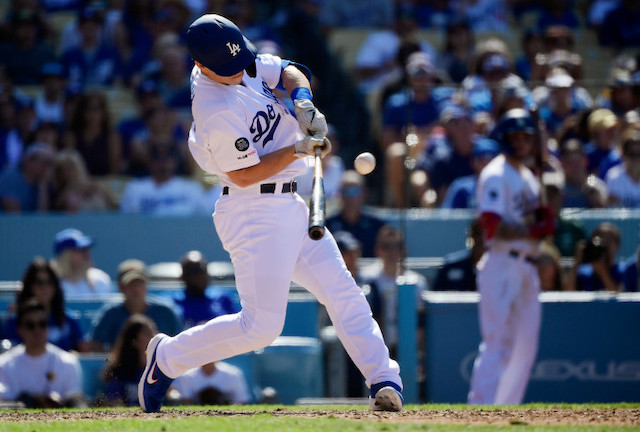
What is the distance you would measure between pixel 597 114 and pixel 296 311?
370 cm

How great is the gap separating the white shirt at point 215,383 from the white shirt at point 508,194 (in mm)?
2127

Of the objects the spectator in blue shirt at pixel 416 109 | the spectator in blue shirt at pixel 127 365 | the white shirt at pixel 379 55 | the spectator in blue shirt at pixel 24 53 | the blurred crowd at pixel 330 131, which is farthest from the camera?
the white shirt at pixel 379 55

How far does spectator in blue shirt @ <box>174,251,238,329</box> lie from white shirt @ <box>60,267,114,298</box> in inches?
36.6

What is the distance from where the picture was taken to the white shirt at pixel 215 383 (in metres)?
7.24

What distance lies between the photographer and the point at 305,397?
24.7ft

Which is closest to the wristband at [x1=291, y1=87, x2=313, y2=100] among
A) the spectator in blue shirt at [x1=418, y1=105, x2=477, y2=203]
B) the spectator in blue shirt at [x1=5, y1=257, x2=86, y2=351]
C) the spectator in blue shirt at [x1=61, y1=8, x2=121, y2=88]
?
the spectator in blue shirt at [x1=5, y1=257, x2=86, y2=351]

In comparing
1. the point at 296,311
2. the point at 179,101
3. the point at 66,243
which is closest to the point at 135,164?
the point at 179,101

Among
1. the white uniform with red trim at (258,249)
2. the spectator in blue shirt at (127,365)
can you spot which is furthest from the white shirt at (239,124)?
the spectator in blue shirt at (127,365)

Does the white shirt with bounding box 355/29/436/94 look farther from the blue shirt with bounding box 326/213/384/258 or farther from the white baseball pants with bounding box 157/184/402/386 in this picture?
the white baseball pants with bounding box 157/184/402/386

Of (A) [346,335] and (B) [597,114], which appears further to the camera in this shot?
(B) [597,114]

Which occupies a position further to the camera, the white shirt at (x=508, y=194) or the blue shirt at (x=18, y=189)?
the blue shirt at (x=18, y=189)

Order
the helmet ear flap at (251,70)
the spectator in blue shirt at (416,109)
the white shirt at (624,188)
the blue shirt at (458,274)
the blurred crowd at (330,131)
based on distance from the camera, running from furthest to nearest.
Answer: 1. the spectator in blue shirt at (416,109)
2. the white shirt at (624,188)
3. the blue shirt at (458,274)
4. the blurred crowd at (330,131)
5. the helmet ear flap at (251,70)

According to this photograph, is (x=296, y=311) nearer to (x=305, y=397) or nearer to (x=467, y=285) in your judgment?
(x=305, y=397)

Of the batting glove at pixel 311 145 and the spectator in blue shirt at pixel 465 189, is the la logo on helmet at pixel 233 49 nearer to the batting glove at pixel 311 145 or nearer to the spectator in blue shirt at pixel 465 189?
the batting glove at pixel 311 145
